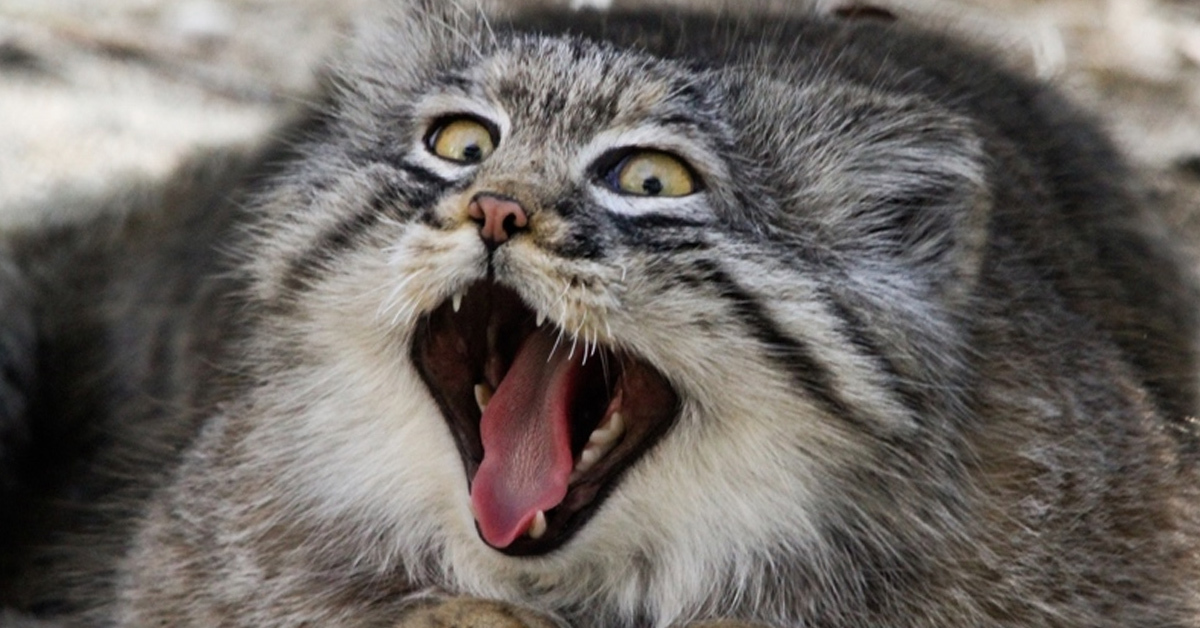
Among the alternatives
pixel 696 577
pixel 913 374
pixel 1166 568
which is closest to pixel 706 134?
pixel 913 374

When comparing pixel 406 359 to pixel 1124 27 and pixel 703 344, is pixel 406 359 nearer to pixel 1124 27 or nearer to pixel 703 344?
pixel 703 344

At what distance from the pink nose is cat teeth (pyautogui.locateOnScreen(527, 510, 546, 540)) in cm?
62

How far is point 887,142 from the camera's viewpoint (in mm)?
4355

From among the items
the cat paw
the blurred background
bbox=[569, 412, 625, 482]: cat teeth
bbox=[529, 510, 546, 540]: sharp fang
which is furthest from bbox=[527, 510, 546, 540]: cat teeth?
the blurred background

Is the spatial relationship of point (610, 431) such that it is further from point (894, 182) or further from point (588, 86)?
point (894, 182)

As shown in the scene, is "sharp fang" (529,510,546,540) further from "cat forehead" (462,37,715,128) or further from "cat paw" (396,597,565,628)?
"cat forehead" (462,37,715,128)

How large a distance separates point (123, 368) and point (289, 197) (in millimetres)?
1850

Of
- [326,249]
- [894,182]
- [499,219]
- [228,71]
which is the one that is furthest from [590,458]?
[228,71]

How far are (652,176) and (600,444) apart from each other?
604 mm

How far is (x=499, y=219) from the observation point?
375cm

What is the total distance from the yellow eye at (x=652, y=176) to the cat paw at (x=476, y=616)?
1.00 m

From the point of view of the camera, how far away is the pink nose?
3756mm

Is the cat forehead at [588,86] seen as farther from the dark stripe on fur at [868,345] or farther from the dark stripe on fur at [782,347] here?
the dark stripe on fur at [868,345]

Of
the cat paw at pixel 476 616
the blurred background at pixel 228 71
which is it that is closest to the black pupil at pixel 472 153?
the cat paw at pixel 476 616
